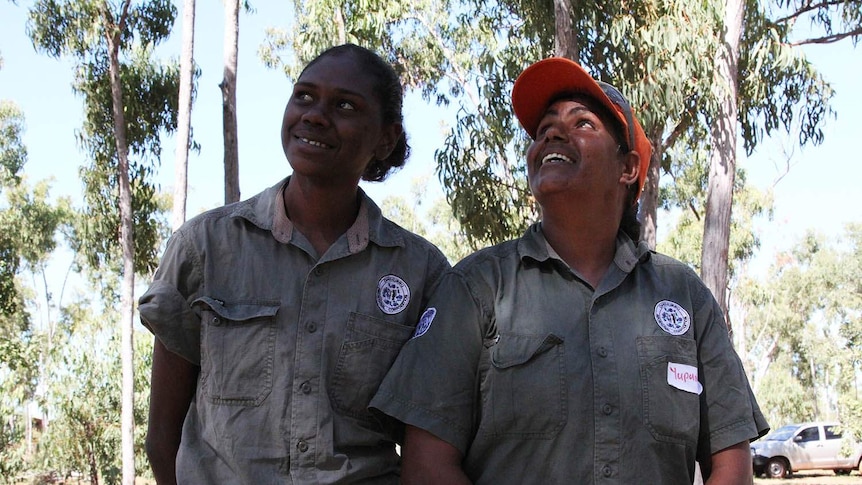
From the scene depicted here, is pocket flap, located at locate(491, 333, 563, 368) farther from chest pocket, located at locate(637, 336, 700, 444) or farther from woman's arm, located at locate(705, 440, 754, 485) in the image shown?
woman's arm, located at locate(705, 440, 754, 485)

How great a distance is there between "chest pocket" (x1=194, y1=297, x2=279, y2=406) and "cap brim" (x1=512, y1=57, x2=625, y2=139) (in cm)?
81

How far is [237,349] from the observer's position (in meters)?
2.26

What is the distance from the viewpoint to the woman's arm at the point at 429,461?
202cm

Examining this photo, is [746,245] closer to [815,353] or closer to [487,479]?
[815,353]

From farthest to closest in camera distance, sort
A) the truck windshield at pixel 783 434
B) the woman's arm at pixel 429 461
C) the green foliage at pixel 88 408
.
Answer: the truck windshield at pixel 783 434 < the green foliage at pixel 88 408 < the woman's arm at pixel 429 461

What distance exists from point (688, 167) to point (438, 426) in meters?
18.0

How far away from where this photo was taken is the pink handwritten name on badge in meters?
2.12

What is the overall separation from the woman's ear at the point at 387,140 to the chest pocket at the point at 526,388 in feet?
2.39

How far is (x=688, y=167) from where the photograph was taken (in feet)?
63.0

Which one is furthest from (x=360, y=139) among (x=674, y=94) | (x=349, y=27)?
(x=349, y=27)

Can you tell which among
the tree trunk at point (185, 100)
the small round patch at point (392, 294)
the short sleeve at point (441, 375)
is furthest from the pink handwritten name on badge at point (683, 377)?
the tree trunk at point (185, 100)

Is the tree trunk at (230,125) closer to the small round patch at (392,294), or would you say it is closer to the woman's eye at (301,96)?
the woman's eye at (301,96)

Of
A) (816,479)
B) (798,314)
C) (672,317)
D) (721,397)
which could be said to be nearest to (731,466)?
(721,397)

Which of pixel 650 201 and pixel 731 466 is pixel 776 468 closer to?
pixel 650 201
